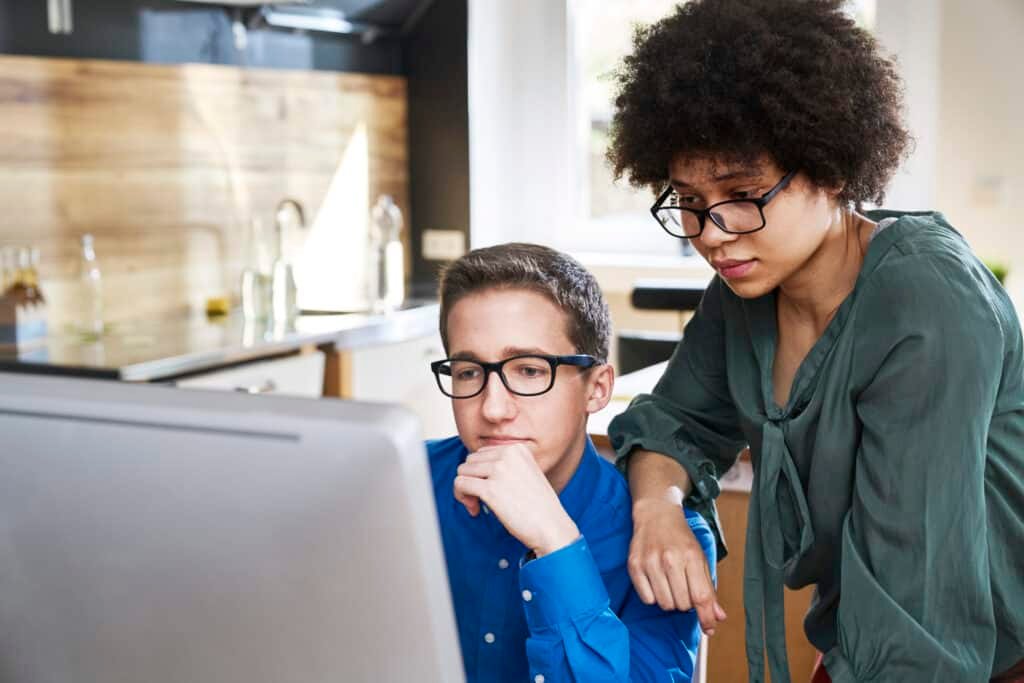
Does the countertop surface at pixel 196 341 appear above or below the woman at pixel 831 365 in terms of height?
below

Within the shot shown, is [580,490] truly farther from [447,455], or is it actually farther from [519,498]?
[519,498]

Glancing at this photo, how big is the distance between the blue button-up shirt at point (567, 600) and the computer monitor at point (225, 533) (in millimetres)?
355

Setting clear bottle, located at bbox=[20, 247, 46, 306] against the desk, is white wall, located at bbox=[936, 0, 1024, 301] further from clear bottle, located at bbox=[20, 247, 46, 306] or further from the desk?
clear bottle, located at bbox=[20, 247, 46, 306]

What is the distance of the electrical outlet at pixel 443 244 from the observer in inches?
189

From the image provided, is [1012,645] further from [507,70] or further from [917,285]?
[507,70]

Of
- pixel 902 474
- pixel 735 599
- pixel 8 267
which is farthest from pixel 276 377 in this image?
pixel 902 474

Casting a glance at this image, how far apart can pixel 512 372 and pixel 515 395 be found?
0.02 m

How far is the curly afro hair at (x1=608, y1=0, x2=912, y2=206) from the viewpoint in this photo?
3.76 feet

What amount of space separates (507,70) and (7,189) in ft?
7.71

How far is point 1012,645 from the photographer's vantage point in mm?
1159

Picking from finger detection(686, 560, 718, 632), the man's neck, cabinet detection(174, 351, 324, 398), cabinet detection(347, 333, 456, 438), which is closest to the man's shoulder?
the man's neck

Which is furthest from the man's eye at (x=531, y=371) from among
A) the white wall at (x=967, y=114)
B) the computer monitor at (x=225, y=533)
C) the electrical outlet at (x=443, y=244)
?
the electrical outlet at (x=443, y=244)

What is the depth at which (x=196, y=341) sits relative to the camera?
3234mm

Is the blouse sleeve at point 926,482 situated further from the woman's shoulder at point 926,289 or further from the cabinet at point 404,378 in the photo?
the cabinet at point 404,378
